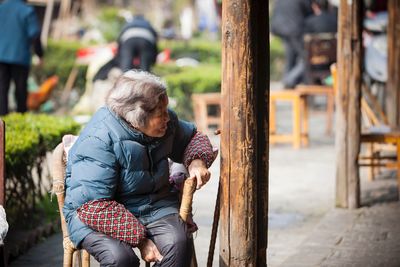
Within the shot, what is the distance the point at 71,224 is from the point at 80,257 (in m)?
0.46

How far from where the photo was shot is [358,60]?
26.6ft

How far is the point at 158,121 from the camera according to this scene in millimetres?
4746

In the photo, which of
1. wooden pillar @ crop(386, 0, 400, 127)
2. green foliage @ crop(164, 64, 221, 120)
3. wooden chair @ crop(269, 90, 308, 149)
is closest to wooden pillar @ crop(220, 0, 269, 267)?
wooden pillar @ crop(386, 0, 400, 127)

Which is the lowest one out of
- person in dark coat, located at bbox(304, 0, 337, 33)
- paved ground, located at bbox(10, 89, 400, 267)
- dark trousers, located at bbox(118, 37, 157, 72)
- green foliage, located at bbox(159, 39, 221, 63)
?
paved ground, located at bbox(10, 89, 400, 267)

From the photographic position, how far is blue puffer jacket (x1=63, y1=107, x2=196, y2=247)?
4.59 metres

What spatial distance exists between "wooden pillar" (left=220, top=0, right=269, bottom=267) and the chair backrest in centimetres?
911

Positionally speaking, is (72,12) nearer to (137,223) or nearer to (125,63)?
(125,63)

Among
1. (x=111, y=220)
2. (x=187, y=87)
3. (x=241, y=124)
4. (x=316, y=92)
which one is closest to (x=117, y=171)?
(x=111, y=220)

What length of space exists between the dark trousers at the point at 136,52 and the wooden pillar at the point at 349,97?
6444 millimetres

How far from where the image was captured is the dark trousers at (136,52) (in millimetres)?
14242

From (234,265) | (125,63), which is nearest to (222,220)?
(234,265)

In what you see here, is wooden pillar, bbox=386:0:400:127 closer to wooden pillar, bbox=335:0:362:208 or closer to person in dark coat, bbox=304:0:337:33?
wooden pillar, bbox=335:0:362:208

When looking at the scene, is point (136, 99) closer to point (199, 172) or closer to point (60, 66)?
point (199, 172)

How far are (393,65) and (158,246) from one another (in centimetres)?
697
